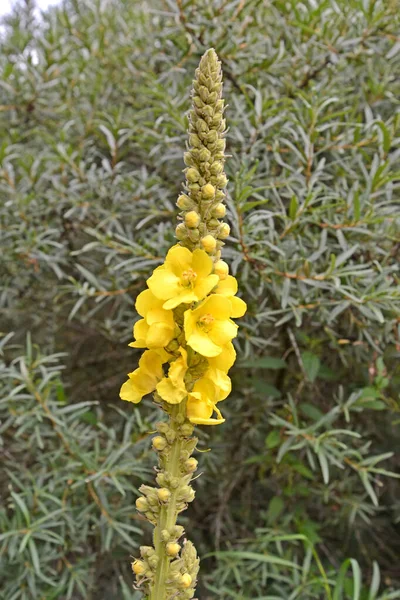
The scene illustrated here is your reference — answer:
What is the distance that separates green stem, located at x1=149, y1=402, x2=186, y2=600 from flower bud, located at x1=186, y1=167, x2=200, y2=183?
1.36ft

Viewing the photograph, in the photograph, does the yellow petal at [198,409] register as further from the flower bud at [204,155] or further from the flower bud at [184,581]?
the flower bud at [204,155]

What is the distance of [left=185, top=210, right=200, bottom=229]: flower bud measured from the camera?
104cm

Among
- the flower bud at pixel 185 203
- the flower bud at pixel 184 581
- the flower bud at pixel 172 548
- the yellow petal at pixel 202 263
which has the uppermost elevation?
the flower bud at pixel 185 203

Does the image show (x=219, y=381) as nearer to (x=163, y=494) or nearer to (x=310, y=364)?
(x=163, y=494)

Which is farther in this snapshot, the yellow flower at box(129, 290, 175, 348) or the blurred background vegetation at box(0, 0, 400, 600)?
the blurred background vegetation at box(0, 0, 400, 600)

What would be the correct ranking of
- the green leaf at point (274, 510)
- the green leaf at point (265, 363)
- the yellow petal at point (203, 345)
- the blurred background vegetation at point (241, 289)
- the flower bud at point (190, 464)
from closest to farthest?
the yellow petal at point (203, 345) < the flower bud at point (190, 464) < the blurred background vegetation at point (241, 289) < the green leaf at point (265, 363) < the green leaf at point (274, 510)

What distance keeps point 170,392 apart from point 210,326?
0.46ft

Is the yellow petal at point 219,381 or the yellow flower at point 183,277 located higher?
the yellow flower at point 183,277

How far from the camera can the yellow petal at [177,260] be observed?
3.48 ft

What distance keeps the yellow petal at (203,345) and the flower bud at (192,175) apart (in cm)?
28

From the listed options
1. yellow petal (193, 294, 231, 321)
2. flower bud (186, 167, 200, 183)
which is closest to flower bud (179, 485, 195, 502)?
yellow petal (193, 294, 231, 321)

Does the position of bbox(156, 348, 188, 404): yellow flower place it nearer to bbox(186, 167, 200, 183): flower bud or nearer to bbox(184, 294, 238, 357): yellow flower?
bbox(184, 294, 238, 357): yellow flower

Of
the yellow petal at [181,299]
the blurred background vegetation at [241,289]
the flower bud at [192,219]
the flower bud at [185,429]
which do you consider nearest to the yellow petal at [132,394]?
the flower bud at [185,429]

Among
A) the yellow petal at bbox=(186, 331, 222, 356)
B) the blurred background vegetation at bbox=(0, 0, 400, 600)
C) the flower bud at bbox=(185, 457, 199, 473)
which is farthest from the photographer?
the blurred background vegetation at bbox=(0, 0, 400, 600)
